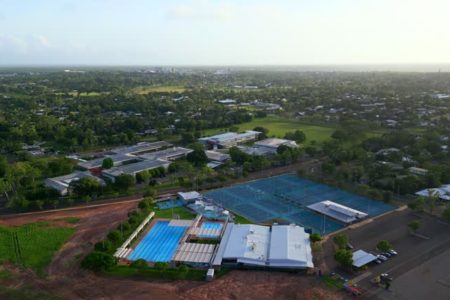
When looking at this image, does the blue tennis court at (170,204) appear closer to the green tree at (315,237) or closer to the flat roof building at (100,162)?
the green tree at (315,237)

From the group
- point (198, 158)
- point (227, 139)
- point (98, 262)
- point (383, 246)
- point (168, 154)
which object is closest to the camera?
point (98, 262)

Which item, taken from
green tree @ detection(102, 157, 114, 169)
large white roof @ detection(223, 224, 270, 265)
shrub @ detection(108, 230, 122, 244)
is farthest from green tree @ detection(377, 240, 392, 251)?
green tree @ detection(102, 157, 114, 169)

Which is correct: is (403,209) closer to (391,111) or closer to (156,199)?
(156,199)

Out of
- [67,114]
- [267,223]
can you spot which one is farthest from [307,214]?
[67,114]

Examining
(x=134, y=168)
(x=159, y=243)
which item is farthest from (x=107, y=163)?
(x=159, y=243)

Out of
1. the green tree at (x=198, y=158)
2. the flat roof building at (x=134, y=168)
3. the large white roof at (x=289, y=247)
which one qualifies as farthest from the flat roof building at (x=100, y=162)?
the large white roof at (x=289, y=247)

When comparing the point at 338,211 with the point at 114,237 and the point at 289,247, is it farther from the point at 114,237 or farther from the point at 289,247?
the point at 114,237

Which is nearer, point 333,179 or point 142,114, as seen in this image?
point 333,179
